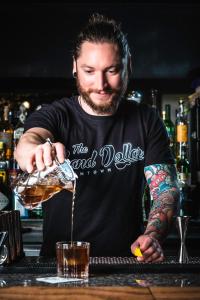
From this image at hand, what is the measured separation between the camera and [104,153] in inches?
93.1

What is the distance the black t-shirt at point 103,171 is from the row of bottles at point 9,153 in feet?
3.86

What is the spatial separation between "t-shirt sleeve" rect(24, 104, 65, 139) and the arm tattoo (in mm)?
382

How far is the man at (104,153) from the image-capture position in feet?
7.50

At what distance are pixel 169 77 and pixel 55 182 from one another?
2.31 m

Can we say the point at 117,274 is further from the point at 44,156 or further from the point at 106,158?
the point at 106,158

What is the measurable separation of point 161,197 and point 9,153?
5.76 feet

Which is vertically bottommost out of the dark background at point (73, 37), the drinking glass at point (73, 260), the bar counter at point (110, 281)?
the bar counter at point (110, 281)

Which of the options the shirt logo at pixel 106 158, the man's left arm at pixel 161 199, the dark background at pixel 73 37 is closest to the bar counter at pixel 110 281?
the man's left arm at pixel 161 199

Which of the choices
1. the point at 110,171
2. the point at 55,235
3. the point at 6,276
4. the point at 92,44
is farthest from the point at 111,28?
the point at 6,276

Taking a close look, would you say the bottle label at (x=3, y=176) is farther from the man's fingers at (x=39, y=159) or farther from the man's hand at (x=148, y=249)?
the man's fingers at (x=39, y=159)

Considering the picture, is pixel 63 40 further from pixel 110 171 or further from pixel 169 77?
pixel 110 171

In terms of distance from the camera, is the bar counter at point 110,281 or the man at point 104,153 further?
the man at point 104,153

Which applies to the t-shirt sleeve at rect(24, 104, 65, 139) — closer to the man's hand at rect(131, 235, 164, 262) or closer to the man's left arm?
the man's left arm

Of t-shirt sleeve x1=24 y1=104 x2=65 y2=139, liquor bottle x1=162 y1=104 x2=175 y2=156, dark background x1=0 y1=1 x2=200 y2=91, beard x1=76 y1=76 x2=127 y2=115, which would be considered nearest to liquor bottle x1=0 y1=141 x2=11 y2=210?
dark background x1=0 y1=1 x2=200 y2=91
